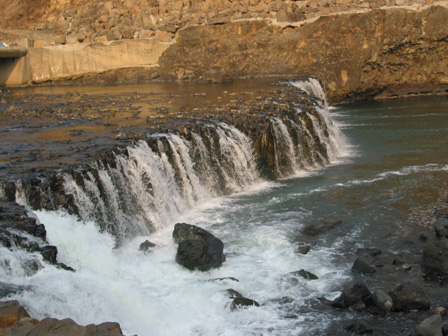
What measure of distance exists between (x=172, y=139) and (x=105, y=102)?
29.2 feet

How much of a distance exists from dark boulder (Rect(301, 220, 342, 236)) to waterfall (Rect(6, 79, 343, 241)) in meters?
3.24

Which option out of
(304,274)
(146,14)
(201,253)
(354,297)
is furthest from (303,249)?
(146,14)

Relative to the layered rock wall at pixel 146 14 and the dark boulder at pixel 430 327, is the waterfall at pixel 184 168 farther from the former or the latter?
the layered rock wall at pixel 146 14

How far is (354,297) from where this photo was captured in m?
9.73

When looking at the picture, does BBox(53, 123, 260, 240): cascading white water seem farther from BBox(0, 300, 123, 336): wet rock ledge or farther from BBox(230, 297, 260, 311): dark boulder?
BBox(0, 300, 123, 336): wet rock ledge

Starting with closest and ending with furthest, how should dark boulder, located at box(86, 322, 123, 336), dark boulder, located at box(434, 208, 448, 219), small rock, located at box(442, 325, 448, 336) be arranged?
1. dark boulder, located at box(86, 322, 123, 336)
2. small rock, located at box(442, 325, 448, 336)
3. dark boulder, located at box(434, 208, 448, 219)

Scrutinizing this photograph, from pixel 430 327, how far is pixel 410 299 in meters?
1.06

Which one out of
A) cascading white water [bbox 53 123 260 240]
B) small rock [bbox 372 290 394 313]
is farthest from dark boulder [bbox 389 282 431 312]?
cascading white water [bbox 53 123 260 240]

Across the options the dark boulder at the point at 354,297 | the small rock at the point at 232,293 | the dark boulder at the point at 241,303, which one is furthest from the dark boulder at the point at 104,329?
the dark boulder at the point at 354,297

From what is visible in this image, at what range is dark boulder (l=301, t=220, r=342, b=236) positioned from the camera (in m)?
13.1

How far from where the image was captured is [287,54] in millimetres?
32625

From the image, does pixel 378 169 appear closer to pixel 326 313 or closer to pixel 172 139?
pixel 172 139

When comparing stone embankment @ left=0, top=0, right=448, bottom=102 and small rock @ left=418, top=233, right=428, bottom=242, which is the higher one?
stone embankment @ left=0, top=0, right=448, bottom=102

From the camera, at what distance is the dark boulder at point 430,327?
8.40 meters
